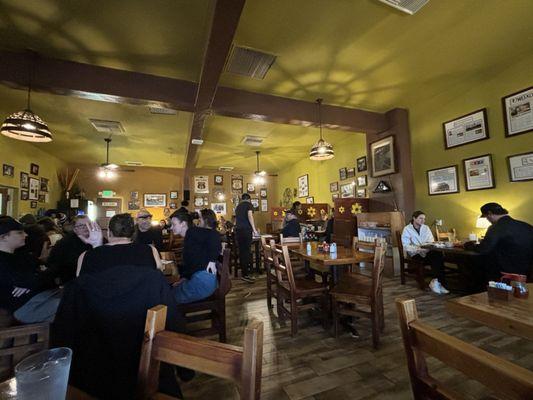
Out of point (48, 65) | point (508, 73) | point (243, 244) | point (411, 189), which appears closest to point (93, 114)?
point (48, 65)

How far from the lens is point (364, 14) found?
253cm

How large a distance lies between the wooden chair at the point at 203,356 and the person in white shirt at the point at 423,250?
413 cm

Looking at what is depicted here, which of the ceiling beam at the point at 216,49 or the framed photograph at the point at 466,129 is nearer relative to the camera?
the ceiling beam at the point at 216,49

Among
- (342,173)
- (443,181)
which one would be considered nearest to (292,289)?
(443,181)

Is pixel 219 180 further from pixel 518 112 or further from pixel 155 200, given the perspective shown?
pixel 518 112

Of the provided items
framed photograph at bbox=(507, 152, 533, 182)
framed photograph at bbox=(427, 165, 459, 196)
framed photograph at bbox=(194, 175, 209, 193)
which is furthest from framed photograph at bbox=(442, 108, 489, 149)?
framed photograph at bbox=(194, 175, 209, 193)

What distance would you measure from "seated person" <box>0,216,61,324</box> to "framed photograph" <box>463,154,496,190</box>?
5468 mm

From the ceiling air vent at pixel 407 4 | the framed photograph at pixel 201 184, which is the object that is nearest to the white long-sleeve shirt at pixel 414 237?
the ceiling air vent at pixel 407 4

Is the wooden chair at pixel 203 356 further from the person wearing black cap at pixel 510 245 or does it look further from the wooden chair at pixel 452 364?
the person wearing black cap at pixel 510 245

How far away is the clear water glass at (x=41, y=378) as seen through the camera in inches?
23.2

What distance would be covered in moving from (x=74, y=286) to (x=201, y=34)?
276 centimetres

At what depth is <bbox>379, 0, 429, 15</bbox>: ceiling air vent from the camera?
234 cm

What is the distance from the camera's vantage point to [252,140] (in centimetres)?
650

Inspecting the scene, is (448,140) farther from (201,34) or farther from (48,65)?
(48,65)
